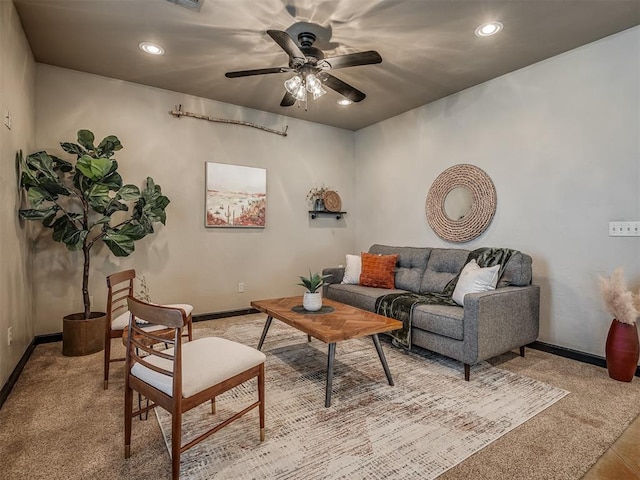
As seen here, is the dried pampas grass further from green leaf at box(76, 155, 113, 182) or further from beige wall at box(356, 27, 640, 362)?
green leaf at box(76, 155, 113, 182)

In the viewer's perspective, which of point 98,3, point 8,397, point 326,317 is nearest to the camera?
point 8,397

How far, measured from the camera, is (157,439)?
1776mm

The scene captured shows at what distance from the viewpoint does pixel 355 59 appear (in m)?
2.39

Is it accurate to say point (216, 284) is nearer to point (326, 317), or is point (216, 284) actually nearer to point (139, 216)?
point (139, 216)

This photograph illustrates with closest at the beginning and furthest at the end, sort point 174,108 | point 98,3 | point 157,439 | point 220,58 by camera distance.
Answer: point 157,439 < point 98,3 < point 220,58 < point 174,108

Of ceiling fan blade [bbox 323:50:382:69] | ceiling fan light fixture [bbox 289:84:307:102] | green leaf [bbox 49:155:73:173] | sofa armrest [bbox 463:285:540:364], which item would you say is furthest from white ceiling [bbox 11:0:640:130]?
sofa armrest [bbox 463:285:540:364]

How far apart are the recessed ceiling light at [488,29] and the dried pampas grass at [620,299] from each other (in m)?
2.01

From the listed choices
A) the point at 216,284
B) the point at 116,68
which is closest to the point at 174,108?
the point at 116,68

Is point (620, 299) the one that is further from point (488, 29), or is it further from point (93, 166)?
point (93, 166)

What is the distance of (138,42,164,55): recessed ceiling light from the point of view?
112 inches

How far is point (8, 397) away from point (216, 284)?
219 centimetres

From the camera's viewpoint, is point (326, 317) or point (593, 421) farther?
point (326, 317)

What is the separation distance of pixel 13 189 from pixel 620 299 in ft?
14.8

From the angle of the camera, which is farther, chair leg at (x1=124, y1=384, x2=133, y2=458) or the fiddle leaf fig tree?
the fiddle leaf fig tree
